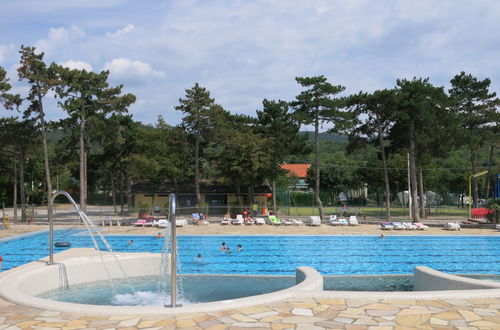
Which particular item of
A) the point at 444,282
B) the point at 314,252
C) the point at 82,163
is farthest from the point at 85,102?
the point at 444,282

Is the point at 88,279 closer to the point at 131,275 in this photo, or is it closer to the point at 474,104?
the point at 131,275

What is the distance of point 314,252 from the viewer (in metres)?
20.1

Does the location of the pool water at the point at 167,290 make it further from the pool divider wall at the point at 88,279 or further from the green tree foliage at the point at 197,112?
the green tree foliage at the point at 197,112

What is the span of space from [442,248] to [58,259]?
1614 cm

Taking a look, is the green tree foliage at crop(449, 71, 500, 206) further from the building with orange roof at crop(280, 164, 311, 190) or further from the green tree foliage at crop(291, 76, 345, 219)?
the building with orange roof at crop(280, 164, 311, 190)

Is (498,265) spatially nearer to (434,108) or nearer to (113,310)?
(113,310)

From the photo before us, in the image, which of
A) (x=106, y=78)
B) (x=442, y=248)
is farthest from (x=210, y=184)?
(x=442, y=248)

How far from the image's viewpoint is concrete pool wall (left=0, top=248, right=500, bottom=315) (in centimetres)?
703

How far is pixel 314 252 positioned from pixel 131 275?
29.2 ft

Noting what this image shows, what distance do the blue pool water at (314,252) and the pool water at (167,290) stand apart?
5.35ft

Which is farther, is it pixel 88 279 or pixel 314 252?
pixel 314 252

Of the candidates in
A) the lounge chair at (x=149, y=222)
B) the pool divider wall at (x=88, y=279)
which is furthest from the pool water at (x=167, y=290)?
the lounge chair at (x=149, y=222)

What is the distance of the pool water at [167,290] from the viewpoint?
36.9ft

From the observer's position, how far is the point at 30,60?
3050 cm
